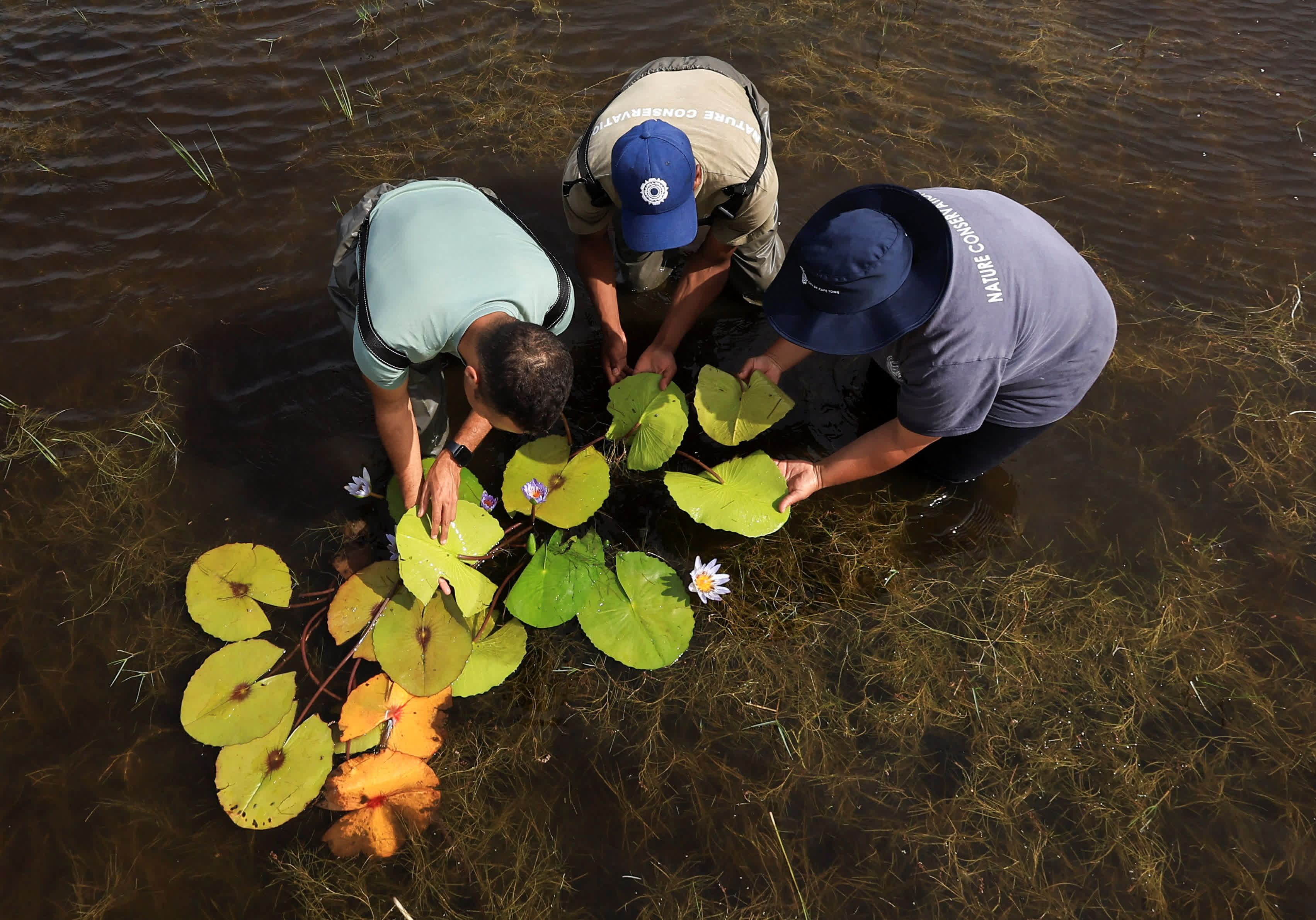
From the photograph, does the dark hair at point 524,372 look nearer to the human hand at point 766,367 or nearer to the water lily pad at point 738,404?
the water lily pad at point 738,404

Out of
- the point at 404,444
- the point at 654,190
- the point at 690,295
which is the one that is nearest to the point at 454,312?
the point at 404,444

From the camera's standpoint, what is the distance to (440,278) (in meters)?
2.29

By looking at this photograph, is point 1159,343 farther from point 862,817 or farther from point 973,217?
point 862,817

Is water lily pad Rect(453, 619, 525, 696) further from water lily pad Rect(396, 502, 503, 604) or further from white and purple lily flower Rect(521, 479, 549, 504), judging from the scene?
white and purple lily flower Rect(521, 479, 549, 504)

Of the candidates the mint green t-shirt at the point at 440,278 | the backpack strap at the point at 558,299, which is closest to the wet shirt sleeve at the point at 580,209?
the backpack strap at the point at 558,299

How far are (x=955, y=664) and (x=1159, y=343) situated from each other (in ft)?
7.97

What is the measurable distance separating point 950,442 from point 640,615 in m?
1.67

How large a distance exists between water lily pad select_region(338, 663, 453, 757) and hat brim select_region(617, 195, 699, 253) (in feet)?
5.86

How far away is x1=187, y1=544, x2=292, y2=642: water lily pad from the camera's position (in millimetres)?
2830

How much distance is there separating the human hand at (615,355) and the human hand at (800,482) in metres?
0.94

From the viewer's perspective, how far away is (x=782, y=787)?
2.79 metres

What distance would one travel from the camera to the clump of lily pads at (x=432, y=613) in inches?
102

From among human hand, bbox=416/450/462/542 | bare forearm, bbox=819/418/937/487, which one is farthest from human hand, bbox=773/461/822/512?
human hand, bbox=416/450/462/542

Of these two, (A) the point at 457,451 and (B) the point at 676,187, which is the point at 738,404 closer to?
(B) the point at 676,187
